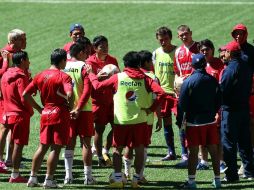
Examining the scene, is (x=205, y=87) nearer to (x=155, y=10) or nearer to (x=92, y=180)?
(x=92, y=180)

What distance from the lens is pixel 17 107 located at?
1543 cm

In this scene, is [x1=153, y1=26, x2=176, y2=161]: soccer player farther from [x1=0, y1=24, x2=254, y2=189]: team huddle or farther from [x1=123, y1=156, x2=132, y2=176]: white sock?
[x1=123, y1=156, x2=132, y2=176]: white sock

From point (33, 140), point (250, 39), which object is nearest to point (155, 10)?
point (250, 39)

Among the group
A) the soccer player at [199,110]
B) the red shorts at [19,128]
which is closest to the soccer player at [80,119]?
the red shorts at [19,128]

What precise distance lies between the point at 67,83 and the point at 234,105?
275 centimetres

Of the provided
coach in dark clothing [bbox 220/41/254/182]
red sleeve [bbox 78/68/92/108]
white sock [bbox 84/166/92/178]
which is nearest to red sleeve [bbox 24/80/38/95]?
red sleeve [bbox 78/68/92/108]

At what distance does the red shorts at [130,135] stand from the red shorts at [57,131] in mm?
787

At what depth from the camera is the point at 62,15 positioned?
33.2 meters

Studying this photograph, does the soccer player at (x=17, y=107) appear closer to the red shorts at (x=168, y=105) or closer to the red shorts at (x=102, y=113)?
the red shorts at (x=102, y=113)

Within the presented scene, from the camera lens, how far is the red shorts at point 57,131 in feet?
47.2

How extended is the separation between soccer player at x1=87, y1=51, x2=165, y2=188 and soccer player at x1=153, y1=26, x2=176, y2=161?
304cm

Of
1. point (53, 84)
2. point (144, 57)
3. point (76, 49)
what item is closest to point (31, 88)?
point (53, 84)

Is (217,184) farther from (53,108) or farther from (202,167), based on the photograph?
(53,108)

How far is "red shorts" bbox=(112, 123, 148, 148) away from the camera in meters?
14.5
